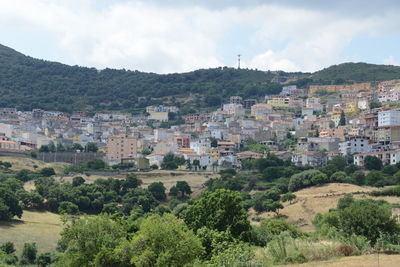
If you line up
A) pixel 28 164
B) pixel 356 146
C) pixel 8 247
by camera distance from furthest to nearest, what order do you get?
pixel 356 146
pixel 28 164
pixel 8 247

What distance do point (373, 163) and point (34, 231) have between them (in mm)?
40201

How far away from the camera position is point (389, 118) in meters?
94.9

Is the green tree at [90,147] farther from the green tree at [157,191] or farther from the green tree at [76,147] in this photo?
the green tree at [157,191]

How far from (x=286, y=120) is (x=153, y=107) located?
33.6 metres

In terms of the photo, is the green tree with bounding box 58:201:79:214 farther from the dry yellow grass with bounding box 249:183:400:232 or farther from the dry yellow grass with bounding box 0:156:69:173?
the dry yellow grass with bounding box 0:156:69:173

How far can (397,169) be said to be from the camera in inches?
2891

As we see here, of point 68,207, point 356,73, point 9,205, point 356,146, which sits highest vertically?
point 356,73

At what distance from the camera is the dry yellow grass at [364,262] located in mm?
19062

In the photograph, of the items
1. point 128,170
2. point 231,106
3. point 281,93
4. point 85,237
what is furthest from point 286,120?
point 85,237

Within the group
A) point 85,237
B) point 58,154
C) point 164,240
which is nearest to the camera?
point 164,240

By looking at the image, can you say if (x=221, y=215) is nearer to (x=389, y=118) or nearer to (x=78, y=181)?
(x=78, y=181)

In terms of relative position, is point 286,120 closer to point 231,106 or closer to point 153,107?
point 231,106

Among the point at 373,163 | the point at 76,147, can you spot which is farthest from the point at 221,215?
the point at 76,147

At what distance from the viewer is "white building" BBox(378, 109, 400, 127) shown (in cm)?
9481
